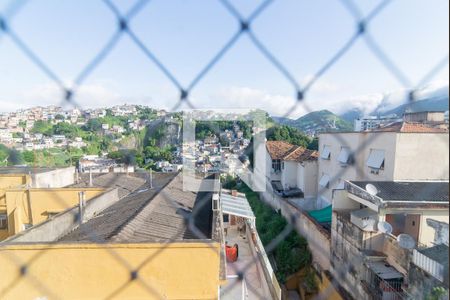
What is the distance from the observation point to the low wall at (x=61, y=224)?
2.70m

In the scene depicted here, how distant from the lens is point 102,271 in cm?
215

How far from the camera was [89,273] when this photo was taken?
217 cm

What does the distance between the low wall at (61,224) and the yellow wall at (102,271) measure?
42 centimetres

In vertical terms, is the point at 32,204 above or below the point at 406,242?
above

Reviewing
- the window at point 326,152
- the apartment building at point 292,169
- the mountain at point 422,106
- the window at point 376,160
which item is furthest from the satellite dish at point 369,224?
the apartment building at point 292,169

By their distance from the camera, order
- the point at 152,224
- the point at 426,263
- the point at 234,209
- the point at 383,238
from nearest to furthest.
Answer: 1. the point at 426,263
2. the point at 152,224
3. the point at 383,238
4. the point at 234,209

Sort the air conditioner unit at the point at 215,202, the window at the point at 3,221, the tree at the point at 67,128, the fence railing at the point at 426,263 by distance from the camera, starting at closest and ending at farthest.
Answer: the tree at the point at 67,128, the fence railing at the point at 426,263, the air conditioner unit at the point at 215,202, the window at the point at 3,221

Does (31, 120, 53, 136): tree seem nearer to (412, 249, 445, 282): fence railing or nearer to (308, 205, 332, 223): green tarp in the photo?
(412, 249, 445, 282): fence railing

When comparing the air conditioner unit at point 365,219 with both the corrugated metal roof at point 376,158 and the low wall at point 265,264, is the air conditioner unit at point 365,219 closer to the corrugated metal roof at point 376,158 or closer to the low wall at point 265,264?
the corrugated metal roof at point 376,158

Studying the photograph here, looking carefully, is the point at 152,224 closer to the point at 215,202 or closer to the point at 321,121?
the point at 215,202

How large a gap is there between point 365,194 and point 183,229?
283cm

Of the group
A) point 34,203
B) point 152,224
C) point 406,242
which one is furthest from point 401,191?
point 34,203

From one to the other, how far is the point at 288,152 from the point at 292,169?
1.97 ft

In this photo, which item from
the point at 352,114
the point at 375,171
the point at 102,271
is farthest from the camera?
the point at 375,171
